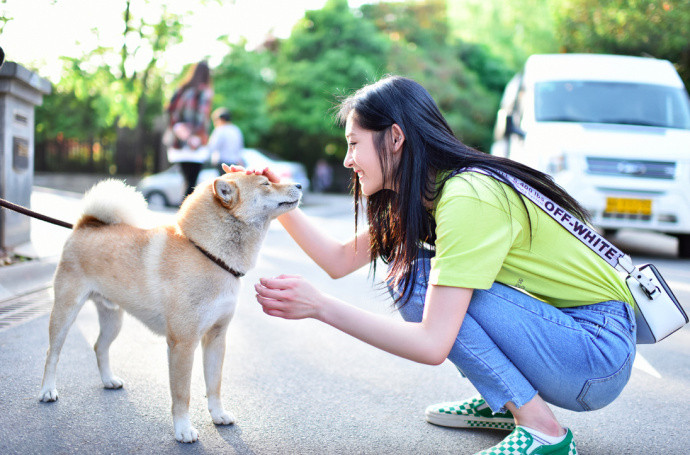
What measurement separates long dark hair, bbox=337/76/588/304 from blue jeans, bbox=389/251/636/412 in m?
0.33

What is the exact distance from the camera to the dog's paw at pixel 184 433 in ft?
8.03

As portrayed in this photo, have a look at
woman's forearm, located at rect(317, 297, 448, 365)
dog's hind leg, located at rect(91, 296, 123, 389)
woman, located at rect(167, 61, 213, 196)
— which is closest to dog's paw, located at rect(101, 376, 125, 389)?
dog's hind leg, located at rect(91, 296, 123, 389)

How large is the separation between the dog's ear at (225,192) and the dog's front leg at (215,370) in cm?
54

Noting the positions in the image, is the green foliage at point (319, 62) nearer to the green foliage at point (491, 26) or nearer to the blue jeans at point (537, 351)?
the green foliage at point (491, 26)

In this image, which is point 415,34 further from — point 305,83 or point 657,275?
point 657,275

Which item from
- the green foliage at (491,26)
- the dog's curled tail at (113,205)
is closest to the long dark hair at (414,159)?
the dog's curled tail at (113,205)

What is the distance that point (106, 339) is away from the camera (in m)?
3.05

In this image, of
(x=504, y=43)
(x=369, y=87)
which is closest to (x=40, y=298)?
(x=369, y=87)

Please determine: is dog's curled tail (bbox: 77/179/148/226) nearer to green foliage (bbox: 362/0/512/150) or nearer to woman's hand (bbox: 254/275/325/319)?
woman's hand (bbox: 254/275/325/319)

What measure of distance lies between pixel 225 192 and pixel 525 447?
155cm

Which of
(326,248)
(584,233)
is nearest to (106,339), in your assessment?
(326,248)

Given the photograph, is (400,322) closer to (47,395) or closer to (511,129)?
(47,395)

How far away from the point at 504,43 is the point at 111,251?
115ft

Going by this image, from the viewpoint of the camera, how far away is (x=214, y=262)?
2590 mm
